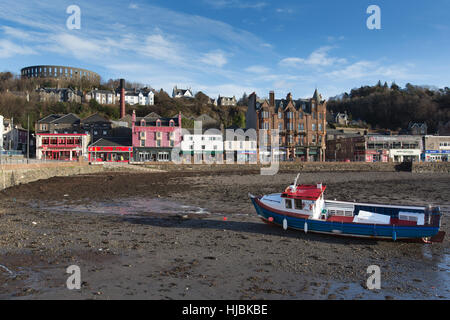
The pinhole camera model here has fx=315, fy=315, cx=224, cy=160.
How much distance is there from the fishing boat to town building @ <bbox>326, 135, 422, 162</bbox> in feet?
242

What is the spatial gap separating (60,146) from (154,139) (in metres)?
22.3

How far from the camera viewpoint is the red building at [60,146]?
7438cm

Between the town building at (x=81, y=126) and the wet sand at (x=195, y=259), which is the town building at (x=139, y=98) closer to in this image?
the town building at (x=81, y=126)

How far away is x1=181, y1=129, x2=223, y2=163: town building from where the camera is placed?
2982 inches

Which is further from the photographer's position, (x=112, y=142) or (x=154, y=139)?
(x=154, y=139)

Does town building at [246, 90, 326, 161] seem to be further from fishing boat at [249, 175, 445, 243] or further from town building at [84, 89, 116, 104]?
town building at [84, 89, 116, 104]

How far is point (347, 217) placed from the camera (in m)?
17.9

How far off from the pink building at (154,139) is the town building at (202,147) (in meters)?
2.01

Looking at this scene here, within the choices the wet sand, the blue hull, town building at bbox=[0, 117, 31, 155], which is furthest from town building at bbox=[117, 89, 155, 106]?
the blue hull

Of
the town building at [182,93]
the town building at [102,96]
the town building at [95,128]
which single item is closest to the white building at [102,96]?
the town building at [102,96]

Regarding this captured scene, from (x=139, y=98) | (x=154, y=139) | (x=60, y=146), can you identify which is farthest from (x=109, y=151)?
(x=139, y=98)

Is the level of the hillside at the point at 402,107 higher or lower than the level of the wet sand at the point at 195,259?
higher

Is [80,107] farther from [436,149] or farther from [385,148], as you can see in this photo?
[436,149]
